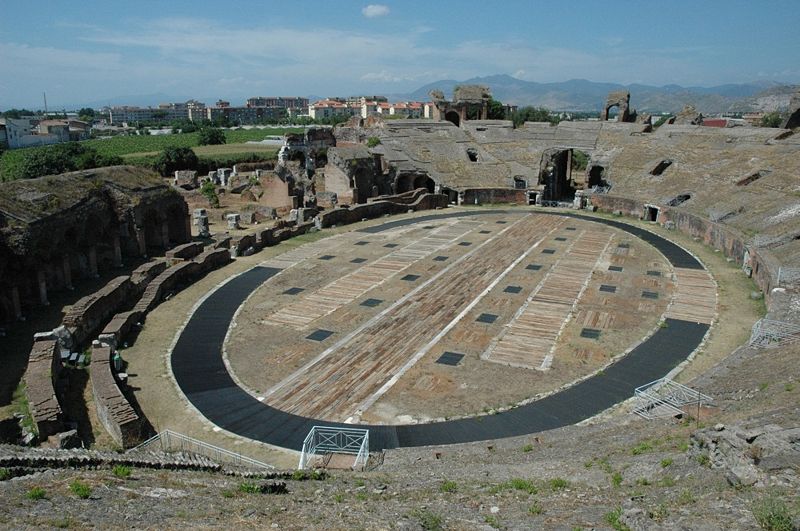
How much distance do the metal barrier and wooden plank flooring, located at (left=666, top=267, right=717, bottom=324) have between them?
594cm

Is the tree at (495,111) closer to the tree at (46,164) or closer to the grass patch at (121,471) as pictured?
the tree at (46,164)

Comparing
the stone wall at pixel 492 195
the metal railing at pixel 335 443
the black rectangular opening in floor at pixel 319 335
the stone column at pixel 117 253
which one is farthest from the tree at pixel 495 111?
the metal railing at pixel 335 443

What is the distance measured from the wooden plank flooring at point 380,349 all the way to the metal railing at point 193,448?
87.4 inches

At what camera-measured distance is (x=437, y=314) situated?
65.6 ft

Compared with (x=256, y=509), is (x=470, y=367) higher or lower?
lower

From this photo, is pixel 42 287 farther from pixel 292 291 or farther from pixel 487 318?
pixel 487 318

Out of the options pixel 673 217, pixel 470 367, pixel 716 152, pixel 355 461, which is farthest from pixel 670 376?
pixel 716 152

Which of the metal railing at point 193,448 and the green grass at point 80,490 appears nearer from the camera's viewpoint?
the green grass at point 80,490

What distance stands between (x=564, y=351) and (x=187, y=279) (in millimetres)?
15026

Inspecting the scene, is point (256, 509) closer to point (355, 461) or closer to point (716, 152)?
point (355, 461)

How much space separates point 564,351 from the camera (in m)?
17.0

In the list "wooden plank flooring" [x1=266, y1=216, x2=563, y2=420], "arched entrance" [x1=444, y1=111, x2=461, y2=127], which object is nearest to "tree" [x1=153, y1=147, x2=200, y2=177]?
"arched entrance" [x1=444, y1=111, x2=461, y2=127]

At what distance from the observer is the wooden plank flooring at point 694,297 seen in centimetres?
1963

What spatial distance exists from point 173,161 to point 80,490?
5794 cm
